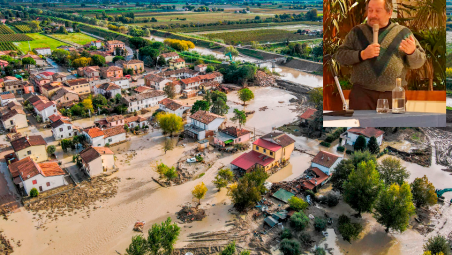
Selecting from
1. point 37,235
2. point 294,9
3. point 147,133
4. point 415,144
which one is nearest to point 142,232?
point 37,235

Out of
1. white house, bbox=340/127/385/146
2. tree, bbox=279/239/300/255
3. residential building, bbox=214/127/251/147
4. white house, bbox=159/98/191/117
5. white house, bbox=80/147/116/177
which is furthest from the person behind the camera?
white house, bbox=159/98/191/117

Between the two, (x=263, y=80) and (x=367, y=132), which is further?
(x=263, y=80)

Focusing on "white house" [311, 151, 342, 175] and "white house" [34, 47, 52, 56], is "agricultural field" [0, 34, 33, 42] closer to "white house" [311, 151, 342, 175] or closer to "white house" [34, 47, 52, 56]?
"white house" [34, 47, 52, 56]

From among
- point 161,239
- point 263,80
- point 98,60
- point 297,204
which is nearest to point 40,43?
point 98,60

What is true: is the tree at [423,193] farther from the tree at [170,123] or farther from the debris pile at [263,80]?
the debris pile at [263,80]

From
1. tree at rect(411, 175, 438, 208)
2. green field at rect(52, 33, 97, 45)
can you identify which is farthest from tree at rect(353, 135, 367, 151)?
green field at rect(52, 33, 97, 45)

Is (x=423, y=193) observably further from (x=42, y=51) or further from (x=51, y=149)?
(x=42, y=51)
